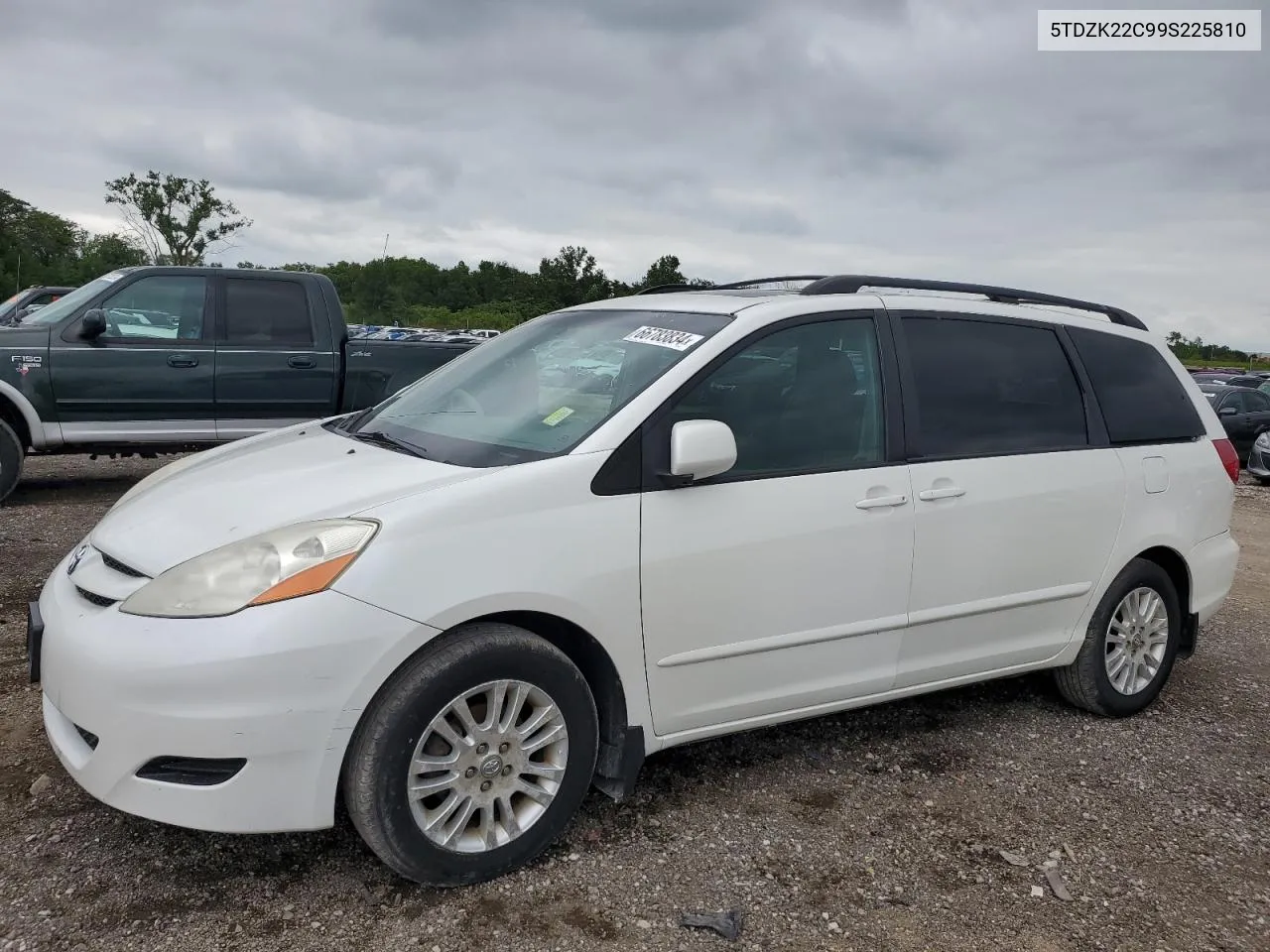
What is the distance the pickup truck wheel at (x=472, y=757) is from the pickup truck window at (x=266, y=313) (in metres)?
6.44

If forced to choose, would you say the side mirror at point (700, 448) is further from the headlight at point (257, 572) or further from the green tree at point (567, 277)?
the green tree at point (567, 277)

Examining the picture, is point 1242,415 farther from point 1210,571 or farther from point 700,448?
point 700,448

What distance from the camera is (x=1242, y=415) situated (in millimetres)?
15117

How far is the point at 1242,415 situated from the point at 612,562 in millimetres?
15425

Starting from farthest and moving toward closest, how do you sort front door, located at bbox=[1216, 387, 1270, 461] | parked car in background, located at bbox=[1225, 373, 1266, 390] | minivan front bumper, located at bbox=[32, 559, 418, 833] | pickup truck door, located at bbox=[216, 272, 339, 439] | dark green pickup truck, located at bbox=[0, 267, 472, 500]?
1. parked car in background, located at bbox=[1225, 373, 1266, 390]
2. front door, located at bbox=[1216, 387, 1270, 461]
3. pickup truck door, located at bbox=[216, 272, 339, 439]
4. dark green pickup truck, located at bbox=[0, 267, 472, 500]
5. minivan front bumper, located at bbox=[32, 559, 418, 833]

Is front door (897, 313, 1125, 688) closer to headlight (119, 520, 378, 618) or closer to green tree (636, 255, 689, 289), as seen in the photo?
headlight (119, 520, 378, 618)

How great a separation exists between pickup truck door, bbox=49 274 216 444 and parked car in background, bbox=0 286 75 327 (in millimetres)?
808

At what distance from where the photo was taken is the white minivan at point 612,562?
2.49 metres

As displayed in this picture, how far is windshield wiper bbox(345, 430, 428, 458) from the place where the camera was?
3156 mm

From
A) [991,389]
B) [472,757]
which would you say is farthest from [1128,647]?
[472,757]

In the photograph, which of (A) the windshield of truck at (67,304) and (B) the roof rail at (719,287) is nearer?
(B) the roof rail at (719,287)

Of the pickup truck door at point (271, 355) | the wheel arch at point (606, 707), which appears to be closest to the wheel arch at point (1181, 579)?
the wheel arch at point (606, 707)

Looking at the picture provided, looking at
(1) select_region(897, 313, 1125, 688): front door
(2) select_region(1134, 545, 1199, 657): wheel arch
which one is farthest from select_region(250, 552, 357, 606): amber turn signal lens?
(2) select_region(1134, 545, 1199, 657): wheel arch

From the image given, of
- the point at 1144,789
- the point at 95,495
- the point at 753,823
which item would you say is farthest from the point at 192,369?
the point at 1144,789
